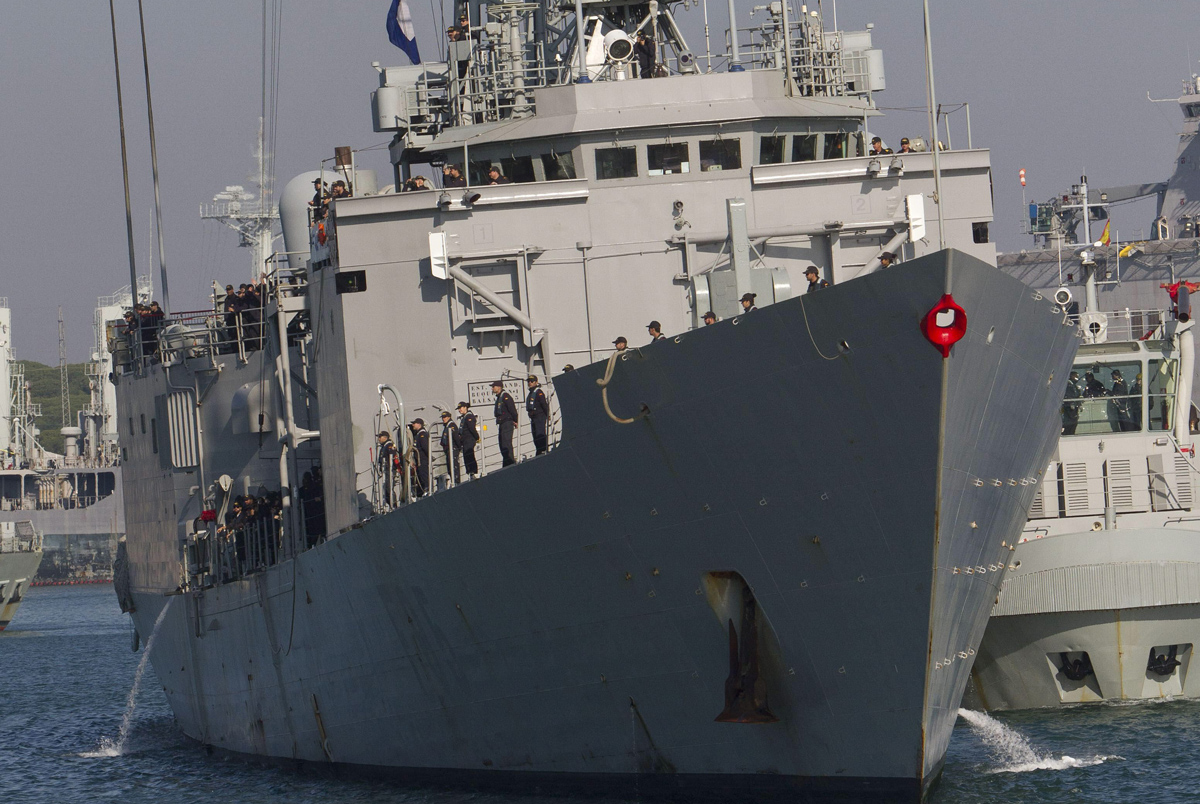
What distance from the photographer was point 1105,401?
21.3 meters

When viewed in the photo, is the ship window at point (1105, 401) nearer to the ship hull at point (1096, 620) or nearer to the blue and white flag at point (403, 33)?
the ship hull at point (1096, 620)

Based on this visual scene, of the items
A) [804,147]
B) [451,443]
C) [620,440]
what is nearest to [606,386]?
[620,440]

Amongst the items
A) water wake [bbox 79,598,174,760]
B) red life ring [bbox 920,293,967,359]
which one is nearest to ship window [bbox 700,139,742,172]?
red life ring [bbox 920,293,967,359]

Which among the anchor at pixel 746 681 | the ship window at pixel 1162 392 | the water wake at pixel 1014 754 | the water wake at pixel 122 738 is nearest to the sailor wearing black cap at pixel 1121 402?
the ship window at pixel 1162 392

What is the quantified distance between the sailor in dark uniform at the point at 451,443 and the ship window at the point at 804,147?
15.4ft

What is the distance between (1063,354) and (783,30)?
5.78m

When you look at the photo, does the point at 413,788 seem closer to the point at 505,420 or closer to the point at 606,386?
the point at 505,420

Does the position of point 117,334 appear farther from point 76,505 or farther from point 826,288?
point 76,505

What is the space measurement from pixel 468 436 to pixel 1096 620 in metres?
8.49

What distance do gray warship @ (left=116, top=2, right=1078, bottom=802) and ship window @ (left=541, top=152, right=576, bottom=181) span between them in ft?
0.27

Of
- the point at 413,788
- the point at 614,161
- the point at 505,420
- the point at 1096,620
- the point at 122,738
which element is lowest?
the point at 122,738

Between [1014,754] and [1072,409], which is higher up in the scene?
[1072,409]

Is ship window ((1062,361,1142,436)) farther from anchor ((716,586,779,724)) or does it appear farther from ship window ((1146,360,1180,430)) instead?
anchor ((716,586,779,724))

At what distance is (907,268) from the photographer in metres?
10.6
